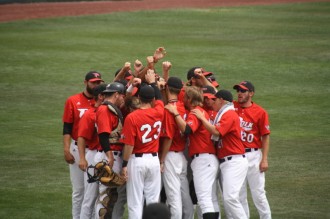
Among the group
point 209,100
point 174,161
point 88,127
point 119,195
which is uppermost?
point 209,100

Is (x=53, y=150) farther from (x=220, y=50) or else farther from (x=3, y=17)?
(x=3, y=17)

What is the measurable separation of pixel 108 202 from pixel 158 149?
825mm

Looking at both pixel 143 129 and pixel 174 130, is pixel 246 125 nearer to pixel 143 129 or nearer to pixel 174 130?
pixel 174 130

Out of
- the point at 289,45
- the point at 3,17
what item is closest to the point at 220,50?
the point at 289,45

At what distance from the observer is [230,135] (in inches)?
356

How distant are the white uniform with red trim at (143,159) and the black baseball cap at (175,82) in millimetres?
496

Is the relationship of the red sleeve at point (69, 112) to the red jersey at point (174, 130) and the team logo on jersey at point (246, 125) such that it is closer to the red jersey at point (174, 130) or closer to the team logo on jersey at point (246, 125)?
the red jersey at point (174, 130)

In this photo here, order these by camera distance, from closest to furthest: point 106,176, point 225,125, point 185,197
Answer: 1. point 106,176
2. point 225,125
3. point 185,197

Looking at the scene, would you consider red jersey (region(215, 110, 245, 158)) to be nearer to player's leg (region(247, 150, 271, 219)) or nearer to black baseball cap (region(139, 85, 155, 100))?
player's leg (region(247, 150, 271, 219))

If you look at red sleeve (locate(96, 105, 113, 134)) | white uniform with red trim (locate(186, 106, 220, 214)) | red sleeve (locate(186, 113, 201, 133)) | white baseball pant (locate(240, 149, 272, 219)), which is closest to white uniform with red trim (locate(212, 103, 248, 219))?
white uniform with red trim (locate(186, 106, 220, 214))

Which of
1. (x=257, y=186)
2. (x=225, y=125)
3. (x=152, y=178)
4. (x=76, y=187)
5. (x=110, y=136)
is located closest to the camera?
(x=152, y=178)

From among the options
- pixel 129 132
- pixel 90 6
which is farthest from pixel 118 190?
pixel 90 6

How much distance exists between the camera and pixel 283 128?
1495 cm

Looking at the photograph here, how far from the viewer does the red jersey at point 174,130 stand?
29.0ft
